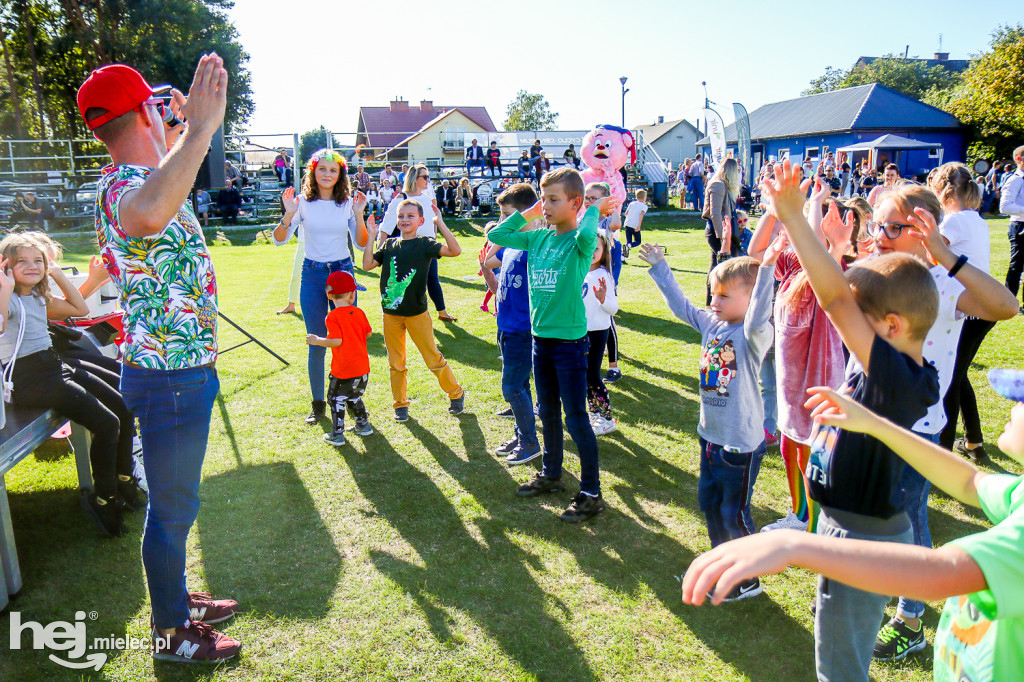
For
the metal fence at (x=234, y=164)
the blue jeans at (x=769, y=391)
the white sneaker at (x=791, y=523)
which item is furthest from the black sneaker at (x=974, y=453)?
the metal fence at (x=234, y=164)

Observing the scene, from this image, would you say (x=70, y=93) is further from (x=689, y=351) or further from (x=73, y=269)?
(x=689, y=351)

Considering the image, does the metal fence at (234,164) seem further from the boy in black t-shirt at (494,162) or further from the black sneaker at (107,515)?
the black sneaker at (107,515)

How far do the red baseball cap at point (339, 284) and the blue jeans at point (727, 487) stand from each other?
3.17 meters

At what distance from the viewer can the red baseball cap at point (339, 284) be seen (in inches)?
208

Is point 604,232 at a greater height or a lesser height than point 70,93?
lesser

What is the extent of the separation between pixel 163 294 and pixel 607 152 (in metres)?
6.84

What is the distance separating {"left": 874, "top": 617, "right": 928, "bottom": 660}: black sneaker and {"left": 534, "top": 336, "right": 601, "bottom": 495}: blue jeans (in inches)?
67.6

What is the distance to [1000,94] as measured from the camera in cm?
3166

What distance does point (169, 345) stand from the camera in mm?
2662

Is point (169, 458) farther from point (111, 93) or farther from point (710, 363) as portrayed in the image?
point (710, 363)

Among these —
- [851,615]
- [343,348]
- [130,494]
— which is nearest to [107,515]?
[130,494]

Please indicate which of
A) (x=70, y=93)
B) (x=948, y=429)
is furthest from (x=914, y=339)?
(x=70, y=93)

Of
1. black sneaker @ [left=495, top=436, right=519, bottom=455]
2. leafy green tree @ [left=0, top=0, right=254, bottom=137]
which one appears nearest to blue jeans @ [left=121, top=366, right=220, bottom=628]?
black sneaker @ [left=495, top=436, right=519, bottom=455]

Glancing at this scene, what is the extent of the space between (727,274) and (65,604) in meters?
3.75
